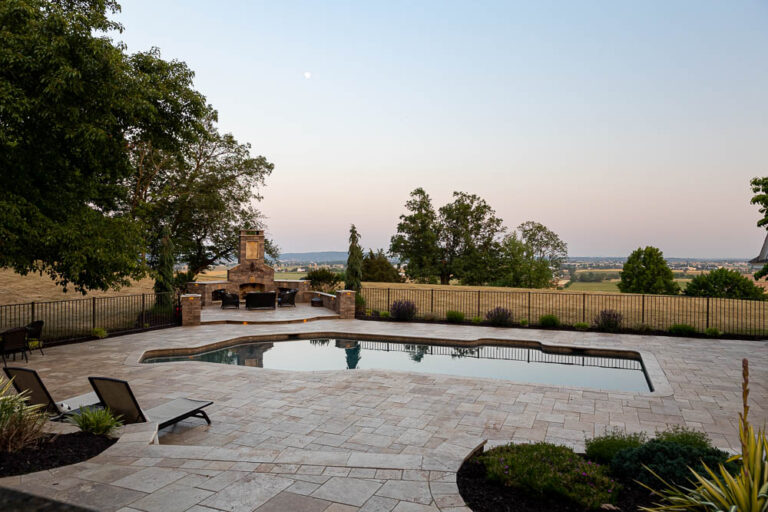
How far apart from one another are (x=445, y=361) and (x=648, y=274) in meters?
27.1

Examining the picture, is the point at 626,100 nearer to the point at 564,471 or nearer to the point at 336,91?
the point at 336,91

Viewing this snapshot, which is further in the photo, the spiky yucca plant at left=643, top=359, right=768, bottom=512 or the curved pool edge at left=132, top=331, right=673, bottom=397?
the curved pool edge at left=132, top=331, right=673, bottom=397

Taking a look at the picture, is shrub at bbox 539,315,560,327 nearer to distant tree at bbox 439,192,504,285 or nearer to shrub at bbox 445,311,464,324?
shrub at bbox 445,311,464,324

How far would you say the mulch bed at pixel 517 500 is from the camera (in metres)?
3.31

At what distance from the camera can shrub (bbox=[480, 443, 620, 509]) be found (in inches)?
130

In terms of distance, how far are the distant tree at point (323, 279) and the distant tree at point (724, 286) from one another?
2078 cm

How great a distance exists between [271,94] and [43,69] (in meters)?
11.7

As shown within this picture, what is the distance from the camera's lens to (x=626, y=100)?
1645 centimetres

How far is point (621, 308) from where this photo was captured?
1823 cm

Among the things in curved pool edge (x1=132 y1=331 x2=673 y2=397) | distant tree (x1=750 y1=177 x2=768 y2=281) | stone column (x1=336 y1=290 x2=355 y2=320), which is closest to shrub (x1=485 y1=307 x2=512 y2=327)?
curved pool edge (x1=132 y1=331 x2=673 y2=397)

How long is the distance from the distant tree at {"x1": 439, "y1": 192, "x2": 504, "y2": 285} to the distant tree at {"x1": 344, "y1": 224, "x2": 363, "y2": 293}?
23037 millimetres

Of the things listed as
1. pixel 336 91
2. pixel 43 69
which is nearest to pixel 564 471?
pixel 43 69

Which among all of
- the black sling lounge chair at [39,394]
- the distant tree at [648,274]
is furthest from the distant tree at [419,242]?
the black sling lounge chair at [39,394]

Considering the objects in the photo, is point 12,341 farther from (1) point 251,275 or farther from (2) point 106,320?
(1) point 251,275
